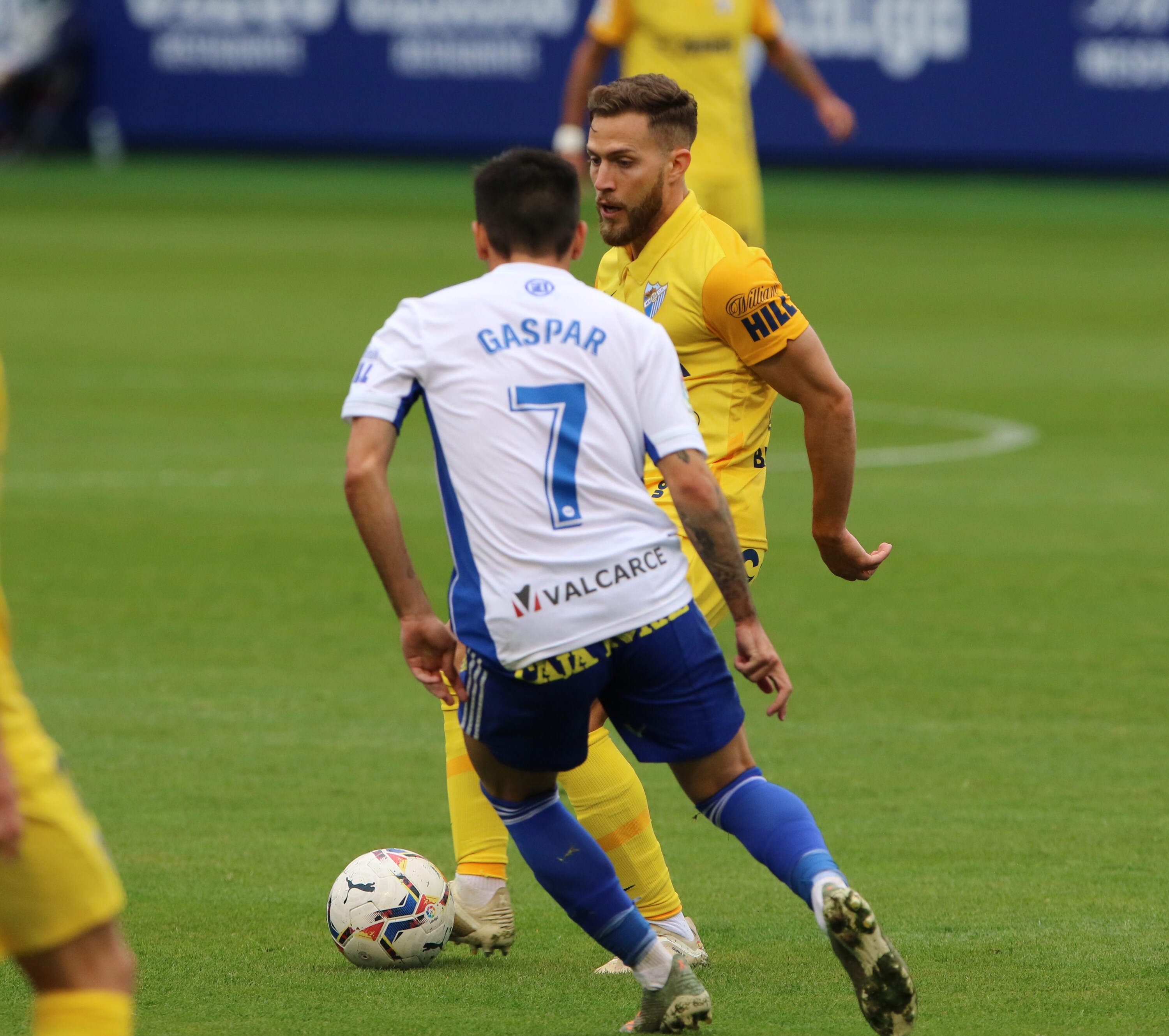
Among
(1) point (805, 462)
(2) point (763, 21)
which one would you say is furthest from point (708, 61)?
(1) point (805, 462)

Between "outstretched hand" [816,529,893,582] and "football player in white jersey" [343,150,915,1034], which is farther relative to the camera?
"outstretched hand" [816,529,893,582]

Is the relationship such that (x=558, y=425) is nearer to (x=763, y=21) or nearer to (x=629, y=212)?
(x=629, y=212)

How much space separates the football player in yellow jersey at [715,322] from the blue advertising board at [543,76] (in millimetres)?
25384

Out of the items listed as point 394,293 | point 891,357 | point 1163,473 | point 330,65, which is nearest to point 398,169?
point 330,65

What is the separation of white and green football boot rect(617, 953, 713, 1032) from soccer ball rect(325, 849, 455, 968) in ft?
2.79

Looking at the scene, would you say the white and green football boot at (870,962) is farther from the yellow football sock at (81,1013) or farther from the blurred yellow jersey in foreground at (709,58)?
the blurred yellow jersey in foreground at (709,58)

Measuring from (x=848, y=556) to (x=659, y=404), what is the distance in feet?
4.39

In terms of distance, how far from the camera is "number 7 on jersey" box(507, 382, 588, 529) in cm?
432

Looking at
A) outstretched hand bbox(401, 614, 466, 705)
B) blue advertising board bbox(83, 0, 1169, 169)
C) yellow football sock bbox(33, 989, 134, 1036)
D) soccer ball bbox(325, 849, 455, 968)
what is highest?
outstretched hand bbox(401, 614, 466, 705)

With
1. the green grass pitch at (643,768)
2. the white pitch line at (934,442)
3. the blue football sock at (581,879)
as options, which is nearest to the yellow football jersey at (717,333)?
the blue football sock at (581,879)

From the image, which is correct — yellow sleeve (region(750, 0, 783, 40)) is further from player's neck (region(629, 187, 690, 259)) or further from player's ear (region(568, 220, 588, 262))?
player's ear (region(568, 220, 588, 262))

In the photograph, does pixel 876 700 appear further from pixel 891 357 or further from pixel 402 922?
pixel 891 357

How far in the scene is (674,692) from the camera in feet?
14.7

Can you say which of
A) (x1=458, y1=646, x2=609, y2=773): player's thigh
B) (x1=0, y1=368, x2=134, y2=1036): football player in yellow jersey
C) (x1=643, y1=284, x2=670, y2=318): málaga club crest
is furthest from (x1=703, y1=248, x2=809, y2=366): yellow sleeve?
(x1=0, y1=368, x2=134, y2=1036): football player in yellow jersey
